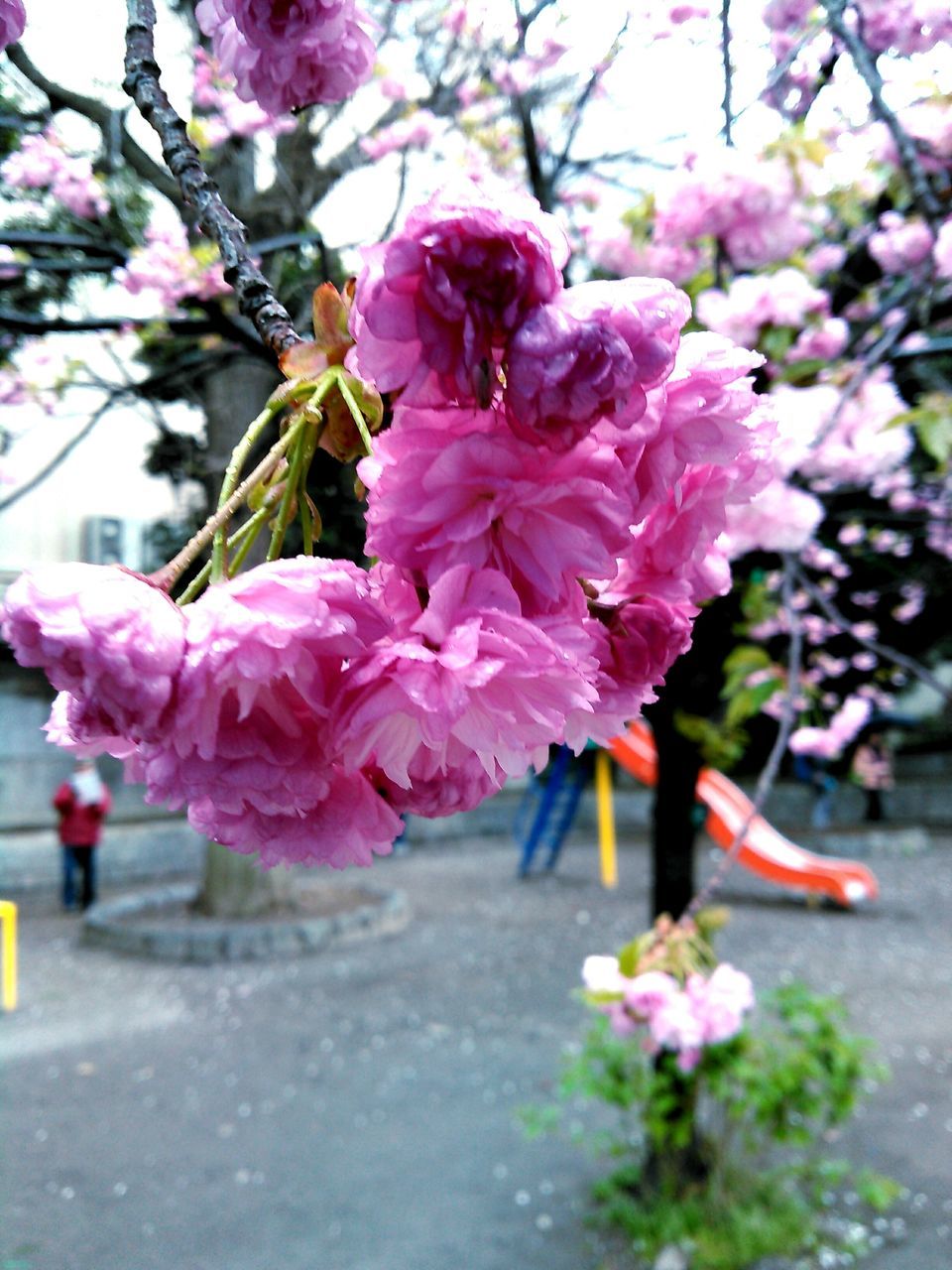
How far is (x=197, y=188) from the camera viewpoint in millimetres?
572

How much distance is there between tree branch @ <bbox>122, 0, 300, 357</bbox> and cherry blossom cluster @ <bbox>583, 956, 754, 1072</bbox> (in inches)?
90.6

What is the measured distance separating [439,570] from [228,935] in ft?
21.7

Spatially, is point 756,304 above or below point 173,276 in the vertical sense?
below

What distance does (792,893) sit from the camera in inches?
356

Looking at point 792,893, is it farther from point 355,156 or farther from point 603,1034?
point 355,156

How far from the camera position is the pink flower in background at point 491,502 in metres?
0.43

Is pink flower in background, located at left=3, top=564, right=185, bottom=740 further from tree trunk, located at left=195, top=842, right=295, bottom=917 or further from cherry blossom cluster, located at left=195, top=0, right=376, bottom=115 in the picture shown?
tree trunk, located at left=195, top=842, right=295, bottom=917

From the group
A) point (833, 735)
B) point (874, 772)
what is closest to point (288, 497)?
point (833, 735)

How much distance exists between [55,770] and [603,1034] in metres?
6.88

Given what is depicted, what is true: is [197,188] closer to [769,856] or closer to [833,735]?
[833,735]

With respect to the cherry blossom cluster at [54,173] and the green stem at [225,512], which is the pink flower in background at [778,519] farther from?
the cherry blossom cluster at [54,173]

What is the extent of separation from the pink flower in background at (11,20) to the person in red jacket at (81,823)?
7430 millimetres

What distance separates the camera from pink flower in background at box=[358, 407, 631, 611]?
427 mm

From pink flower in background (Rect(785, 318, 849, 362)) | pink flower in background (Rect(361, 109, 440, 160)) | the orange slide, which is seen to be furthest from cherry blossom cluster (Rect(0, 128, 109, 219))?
the orange slide
